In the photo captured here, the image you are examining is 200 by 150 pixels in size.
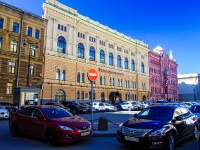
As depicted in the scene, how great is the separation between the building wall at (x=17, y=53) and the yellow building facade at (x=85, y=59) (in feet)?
6.06

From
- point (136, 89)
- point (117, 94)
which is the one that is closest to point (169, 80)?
point (136, 89)

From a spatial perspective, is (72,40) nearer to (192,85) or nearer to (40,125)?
(40,125)

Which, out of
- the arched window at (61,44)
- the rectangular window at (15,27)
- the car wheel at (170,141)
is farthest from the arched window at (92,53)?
the car wheel at (170,141)

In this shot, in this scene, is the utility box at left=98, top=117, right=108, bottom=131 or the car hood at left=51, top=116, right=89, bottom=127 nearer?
the car hood at left=51, top=116, right=89, bottom=127

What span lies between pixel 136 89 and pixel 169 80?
83.9 ft

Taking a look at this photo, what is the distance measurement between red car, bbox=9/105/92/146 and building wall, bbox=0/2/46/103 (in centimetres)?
2078

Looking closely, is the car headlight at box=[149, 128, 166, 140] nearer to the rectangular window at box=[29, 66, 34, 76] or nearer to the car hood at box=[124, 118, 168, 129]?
the car hood at box=[124, 118, 168, 129]

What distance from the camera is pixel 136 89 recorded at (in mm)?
58219

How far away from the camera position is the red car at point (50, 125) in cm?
806

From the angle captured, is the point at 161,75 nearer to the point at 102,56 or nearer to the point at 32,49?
the point at 102,56

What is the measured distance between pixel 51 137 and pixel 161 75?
69.2m

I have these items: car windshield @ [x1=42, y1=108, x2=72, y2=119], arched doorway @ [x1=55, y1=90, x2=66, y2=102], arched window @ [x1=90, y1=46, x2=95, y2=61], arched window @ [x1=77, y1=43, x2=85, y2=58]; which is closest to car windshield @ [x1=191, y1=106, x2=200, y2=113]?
car windshield @ [x1=42, y1=108, x2=72, y2=119]

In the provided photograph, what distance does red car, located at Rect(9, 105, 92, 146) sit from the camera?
8.06 m

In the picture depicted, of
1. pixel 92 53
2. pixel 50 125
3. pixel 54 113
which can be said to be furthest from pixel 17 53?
pixel 50 125
